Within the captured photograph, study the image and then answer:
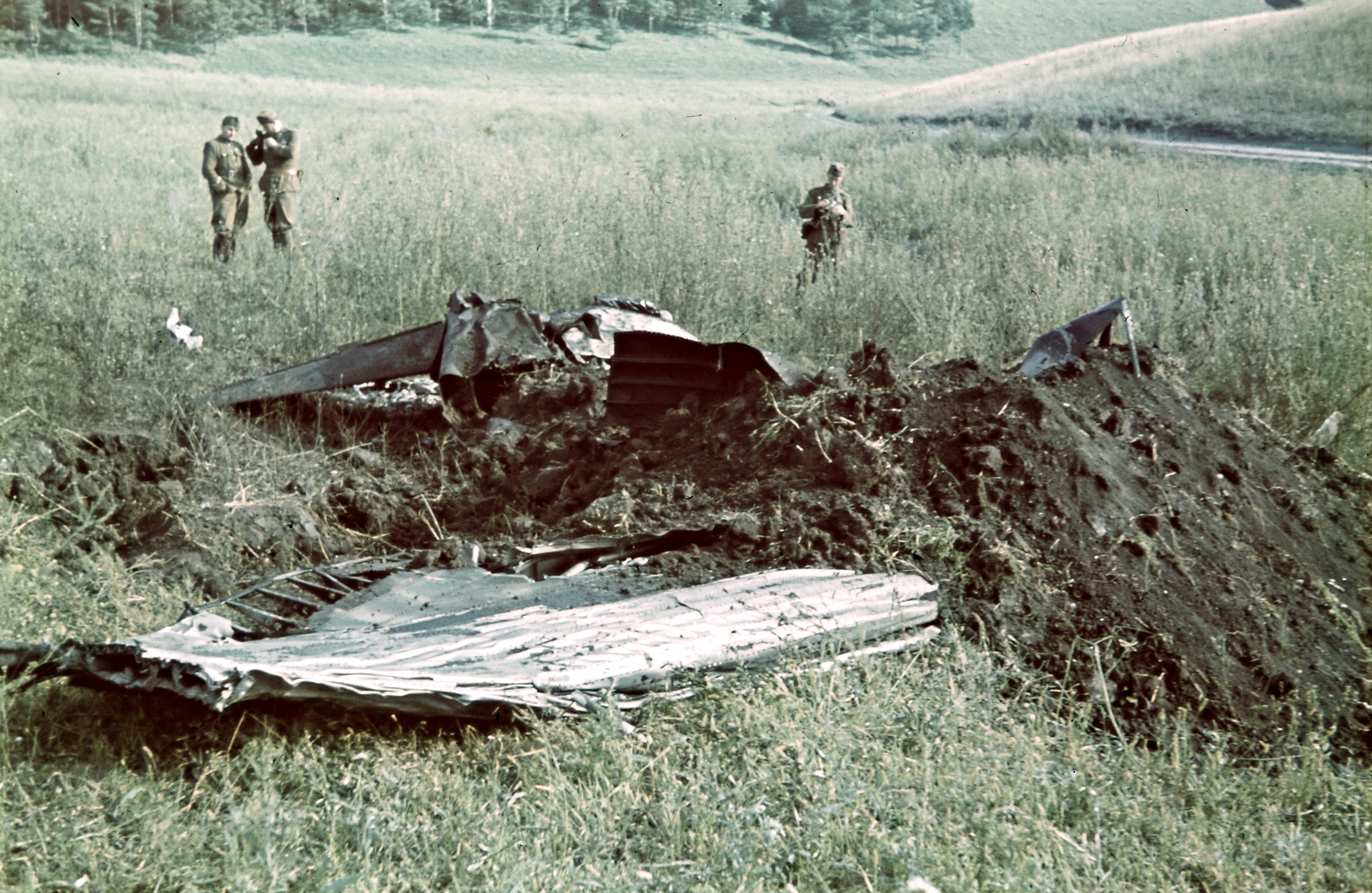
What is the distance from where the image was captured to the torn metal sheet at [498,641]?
249 centimetres

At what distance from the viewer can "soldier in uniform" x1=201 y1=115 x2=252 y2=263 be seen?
383 inches

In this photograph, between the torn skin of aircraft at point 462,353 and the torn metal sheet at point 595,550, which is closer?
the torn metal sheet at point 595,550

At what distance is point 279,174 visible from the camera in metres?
9.93

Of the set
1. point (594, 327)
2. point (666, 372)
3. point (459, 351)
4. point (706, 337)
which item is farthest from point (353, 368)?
point (706, 337)

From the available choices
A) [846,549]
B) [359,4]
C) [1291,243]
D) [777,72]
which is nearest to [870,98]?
[777,72]

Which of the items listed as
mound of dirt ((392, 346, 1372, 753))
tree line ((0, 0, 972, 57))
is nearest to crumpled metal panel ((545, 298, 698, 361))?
mound of dirt ((392, 346, 1372, 753))

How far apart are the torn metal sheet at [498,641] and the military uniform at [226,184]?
24.6 ft

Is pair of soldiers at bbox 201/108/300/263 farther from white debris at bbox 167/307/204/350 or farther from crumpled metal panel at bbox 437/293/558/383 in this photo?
crumpled metal panel at bbox 437/293/558/383

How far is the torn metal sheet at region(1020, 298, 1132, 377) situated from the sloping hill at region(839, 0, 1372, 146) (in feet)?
46.0

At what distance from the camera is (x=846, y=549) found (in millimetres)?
3559

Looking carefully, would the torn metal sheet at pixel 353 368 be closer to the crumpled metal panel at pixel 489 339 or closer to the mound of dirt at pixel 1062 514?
the crumpled metal panel at pixel 489 339

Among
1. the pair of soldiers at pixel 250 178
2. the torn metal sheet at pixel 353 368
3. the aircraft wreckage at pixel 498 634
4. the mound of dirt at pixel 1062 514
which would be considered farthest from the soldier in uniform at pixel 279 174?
the aircraft wreckage at pixel 498 634

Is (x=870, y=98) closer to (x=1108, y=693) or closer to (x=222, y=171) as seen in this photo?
(x=222, y=171)

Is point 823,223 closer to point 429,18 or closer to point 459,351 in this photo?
point 459,351
